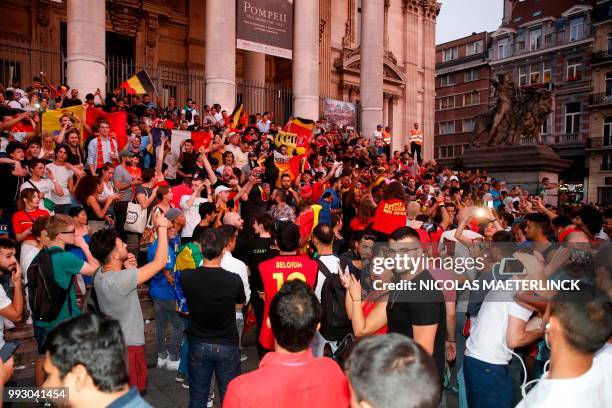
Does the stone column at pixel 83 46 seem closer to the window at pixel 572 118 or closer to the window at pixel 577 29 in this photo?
the window at pixel 572 118

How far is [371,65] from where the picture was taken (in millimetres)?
22906

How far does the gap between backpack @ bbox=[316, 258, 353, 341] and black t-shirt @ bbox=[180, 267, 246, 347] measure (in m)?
0.87

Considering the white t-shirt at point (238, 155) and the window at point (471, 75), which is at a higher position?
the window at point (471, 75)

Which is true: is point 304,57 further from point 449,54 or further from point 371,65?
point 449,54

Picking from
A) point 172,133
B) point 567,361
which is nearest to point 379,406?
point 567,361

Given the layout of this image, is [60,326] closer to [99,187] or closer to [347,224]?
[99,187]

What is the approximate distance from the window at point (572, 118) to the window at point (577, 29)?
704 centimetres

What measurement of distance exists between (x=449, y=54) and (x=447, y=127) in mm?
11250

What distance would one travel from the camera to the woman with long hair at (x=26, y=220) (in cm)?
617

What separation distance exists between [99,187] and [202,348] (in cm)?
484

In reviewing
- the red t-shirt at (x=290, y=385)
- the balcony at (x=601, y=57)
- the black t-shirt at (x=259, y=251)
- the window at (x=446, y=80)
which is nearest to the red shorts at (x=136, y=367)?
the black t-shirt at (x=259, y=251)

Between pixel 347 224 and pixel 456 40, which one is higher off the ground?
pixel 456 40

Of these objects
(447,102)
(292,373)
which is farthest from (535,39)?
(292,373)

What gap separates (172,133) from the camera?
37.3 ft
